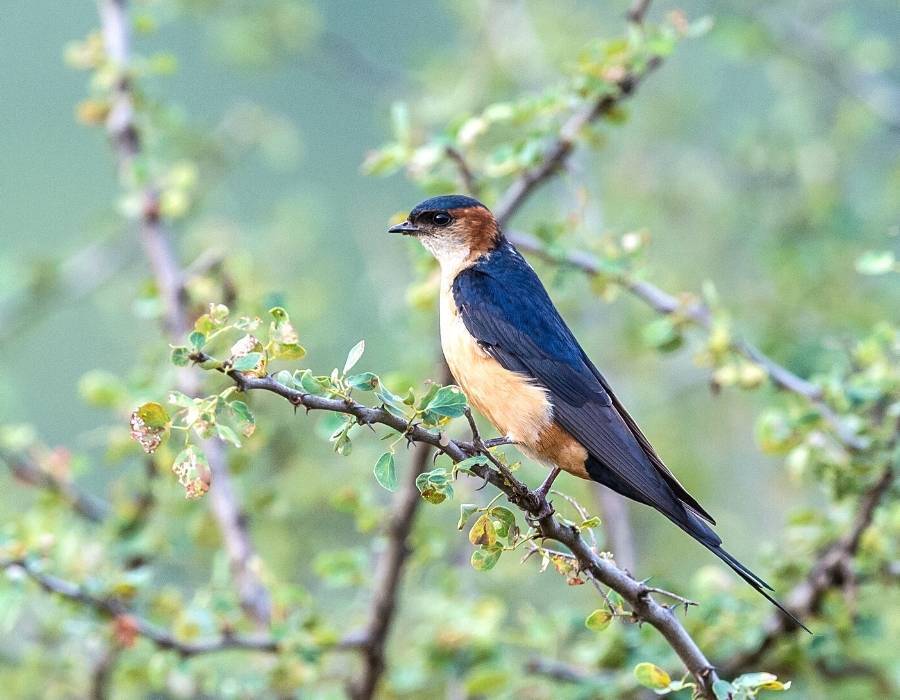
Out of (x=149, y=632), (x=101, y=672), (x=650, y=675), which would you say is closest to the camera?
(x=650, y=675)

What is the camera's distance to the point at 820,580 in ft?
12.0

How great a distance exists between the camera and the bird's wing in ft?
10.1

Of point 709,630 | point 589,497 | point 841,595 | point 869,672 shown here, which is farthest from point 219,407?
point 589,497

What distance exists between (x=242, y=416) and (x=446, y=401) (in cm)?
36

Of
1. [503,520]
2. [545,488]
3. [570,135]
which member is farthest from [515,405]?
[570,135]

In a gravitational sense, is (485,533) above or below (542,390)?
below

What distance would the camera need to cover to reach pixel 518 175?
13.5 feet

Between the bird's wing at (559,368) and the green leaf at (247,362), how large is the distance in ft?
3.69

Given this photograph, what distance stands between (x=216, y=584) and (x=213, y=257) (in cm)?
101

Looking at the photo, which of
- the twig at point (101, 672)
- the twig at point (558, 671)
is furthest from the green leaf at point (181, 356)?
the twig at point (101, 672)

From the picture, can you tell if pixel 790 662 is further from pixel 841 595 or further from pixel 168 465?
pixel 168 465

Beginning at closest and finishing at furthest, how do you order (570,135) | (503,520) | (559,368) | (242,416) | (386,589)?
1. (242,416)
2. (503,520)
3. (559,368)
4. (570,135)
5. (386,589)

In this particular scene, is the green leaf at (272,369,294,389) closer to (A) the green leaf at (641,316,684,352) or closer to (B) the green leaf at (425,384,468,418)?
(B) the green leaf at (425,384,468,418)

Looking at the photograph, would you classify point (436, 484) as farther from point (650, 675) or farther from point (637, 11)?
point (637, 11)
